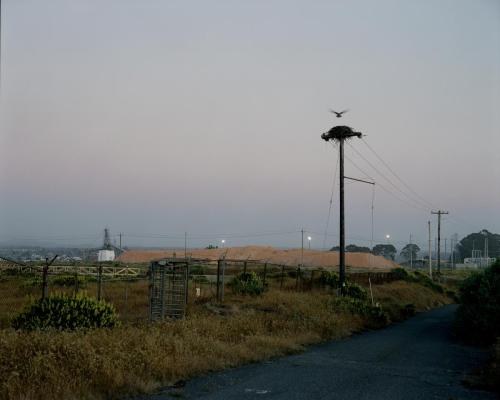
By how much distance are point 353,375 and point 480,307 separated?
1108cm

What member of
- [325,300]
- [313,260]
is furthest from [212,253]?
[325,300]

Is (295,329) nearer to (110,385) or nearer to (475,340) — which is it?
(475,340)

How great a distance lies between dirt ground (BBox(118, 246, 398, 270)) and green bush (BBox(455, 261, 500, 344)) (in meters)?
73.0

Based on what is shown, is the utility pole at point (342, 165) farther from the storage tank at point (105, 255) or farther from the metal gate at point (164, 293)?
the storage tank at point (105, 255)

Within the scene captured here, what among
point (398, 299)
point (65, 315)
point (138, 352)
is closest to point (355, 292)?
point (398, 299)

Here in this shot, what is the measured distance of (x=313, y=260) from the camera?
368 feet

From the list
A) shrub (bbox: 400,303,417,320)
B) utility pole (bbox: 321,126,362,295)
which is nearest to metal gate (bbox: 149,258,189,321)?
utility pole (bbox: 321,126,362,295)

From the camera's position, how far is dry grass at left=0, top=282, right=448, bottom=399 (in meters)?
9.66

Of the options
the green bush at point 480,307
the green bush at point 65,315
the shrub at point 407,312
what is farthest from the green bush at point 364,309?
the green bush at point 65,315

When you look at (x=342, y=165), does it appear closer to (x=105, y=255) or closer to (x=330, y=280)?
(x=330, y=280)

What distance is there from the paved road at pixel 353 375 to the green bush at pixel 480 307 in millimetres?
1934

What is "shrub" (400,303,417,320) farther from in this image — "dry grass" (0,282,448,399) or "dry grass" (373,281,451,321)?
"dry grass" (0,282,448,399)

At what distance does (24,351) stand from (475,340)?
17.3 meters

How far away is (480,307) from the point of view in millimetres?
21422
